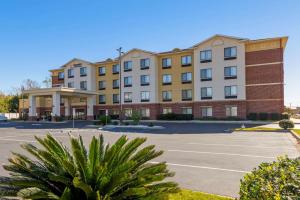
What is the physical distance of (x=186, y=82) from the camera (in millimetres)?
45000

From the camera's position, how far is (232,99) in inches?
1564

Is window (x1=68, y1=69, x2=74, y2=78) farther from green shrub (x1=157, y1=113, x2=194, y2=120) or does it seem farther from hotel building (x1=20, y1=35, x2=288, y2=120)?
green shrub (x1=157, y1=113, x2=194, y2=120)

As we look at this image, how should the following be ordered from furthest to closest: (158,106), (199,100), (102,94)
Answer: (102,94), (158,106), (199,100)

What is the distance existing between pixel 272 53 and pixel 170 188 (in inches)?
1573

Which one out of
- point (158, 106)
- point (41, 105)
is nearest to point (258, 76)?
point (158, 106)

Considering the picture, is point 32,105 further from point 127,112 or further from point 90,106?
point 127,112

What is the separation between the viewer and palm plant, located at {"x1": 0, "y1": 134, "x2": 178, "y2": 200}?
3.31m

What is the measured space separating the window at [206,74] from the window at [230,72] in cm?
246

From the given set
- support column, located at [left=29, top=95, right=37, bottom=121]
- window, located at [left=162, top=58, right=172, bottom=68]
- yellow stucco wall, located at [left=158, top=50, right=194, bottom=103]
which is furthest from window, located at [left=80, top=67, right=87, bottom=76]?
window, located at [left=162, top=58, right=172, bottom=68]

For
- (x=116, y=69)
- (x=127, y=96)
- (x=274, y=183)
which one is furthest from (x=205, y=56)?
(x=274, y=183)

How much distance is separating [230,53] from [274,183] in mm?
39667

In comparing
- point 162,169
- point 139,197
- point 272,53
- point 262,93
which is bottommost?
point 139,197

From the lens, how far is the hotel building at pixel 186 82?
38656 millimetres

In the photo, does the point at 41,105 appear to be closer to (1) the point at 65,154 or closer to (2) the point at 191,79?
Answer: (2) the point at 191,79
